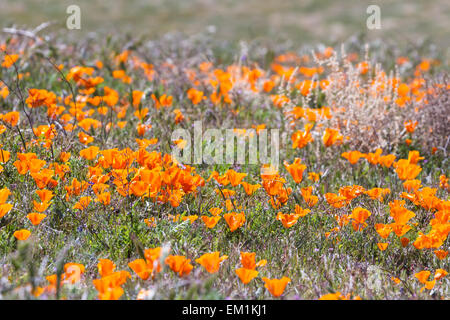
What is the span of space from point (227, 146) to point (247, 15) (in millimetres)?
15875

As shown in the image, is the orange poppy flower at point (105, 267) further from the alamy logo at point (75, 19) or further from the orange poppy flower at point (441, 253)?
the alamy logo at point (75, 19)

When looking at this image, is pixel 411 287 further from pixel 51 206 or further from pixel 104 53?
pixel 104 53

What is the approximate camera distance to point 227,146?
144 inches

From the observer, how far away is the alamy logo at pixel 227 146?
346 centimetres

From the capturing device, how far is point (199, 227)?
2.52 m

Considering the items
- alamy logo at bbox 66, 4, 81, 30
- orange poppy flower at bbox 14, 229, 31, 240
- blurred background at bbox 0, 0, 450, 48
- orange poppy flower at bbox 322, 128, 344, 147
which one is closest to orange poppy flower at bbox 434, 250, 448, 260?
orange poppy flower at bbox 322, 128, 344, 147

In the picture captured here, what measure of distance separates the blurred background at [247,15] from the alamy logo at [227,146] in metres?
11.2

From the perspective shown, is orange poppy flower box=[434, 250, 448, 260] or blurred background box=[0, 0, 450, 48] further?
blurred background box=[0, 0, 450, 48]

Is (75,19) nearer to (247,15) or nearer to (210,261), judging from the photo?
(210,261)

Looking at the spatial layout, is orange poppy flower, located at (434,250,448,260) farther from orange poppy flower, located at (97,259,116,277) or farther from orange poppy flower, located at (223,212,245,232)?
orange poppy flower, located at (97,259,116,277)

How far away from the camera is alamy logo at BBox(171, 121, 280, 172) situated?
346 cm

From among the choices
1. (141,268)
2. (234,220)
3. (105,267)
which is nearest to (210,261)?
(141,268)

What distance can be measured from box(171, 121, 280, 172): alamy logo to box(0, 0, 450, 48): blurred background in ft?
36.7

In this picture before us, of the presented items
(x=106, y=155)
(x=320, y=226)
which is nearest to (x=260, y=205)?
(x=320, y=226)
